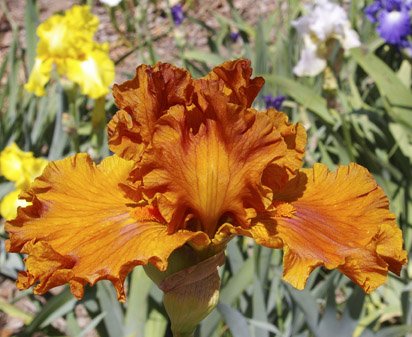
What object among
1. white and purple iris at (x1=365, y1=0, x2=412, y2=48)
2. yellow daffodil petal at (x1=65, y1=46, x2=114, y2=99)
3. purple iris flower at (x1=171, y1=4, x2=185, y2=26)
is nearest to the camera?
yellow daffodil petal at (x1=65, y1=46, x2=114, y2=99)

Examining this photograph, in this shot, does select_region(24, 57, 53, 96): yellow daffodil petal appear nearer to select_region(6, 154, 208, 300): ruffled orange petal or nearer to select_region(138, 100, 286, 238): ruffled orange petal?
select_region(6, 154, 208, 300): ruffled orange petal

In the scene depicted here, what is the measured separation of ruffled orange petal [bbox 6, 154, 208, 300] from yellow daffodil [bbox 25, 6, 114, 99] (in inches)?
36.9

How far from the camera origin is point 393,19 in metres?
2.37

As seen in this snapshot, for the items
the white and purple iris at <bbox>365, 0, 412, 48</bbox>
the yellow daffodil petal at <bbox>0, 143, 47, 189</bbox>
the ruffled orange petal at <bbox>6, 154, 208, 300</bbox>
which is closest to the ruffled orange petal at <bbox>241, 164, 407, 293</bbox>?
the ruffled orange petal at <bbox>6, 154, 208, 300</bbox>

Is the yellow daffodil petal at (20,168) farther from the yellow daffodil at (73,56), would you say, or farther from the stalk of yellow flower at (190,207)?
the stalk of yellow flower at (190,207)

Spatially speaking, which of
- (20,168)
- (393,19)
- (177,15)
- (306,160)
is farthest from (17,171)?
(393,19)

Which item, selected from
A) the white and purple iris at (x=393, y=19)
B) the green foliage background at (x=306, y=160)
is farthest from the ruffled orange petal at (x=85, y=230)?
the white and purple iris at (x=393, y=19)

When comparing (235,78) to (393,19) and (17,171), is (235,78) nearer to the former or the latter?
(17,171)

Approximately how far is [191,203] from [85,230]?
0.13m

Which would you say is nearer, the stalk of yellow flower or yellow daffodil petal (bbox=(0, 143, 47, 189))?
the stalk of yellow flower

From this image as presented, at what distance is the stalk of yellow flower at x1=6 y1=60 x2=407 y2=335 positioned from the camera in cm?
78

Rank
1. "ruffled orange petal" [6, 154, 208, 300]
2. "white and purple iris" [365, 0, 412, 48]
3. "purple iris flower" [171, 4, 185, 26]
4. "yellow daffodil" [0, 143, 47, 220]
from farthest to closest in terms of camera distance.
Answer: "purple iris flower" [171, 4, 185, 26] < "white and purple iris" [365, 0, 412, 48] < "yellow daffodil" [0, 143, 47, 220] < "ruffled orange petal" [6, 154, 208, 300]

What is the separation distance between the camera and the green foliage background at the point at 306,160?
4.92 feet

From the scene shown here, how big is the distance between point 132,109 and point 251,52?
1817mm
